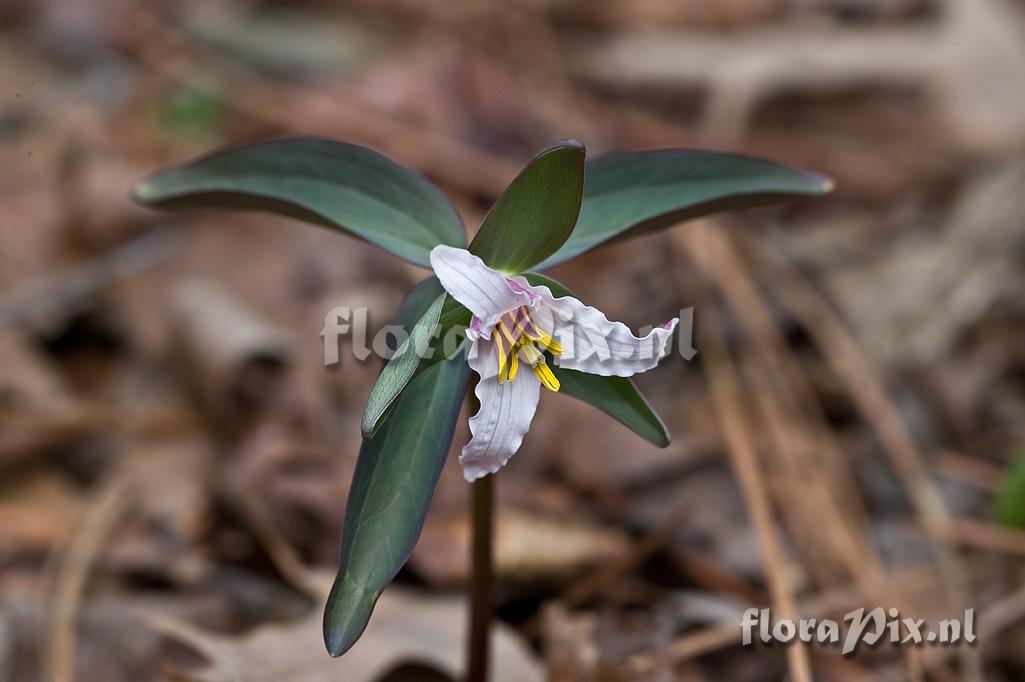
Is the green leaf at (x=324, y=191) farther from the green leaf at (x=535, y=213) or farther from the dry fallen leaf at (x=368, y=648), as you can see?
the dry fallen leaf at (x=368, y=648)

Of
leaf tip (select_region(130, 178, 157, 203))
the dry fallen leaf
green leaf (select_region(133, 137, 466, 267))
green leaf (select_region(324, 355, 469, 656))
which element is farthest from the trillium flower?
the dry fallen leaf

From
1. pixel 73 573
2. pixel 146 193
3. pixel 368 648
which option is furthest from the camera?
pixel 73 573

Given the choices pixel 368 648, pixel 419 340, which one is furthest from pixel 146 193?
pixel 368 648

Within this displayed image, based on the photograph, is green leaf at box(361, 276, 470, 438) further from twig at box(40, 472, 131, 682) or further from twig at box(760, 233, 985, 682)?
twig at box(760, 233, 985, 682)

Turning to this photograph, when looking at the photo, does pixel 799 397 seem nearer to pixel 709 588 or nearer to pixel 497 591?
pixel 709 588

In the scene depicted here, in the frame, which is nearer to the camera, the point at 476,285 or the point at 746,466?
the point at 476,285

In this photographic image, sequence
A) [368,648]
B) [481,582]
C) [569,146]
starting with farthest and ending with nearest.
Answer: [368,648]
[481,582]
[569,146]

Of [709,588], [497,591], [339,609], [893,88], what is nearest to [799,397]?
[709,588]

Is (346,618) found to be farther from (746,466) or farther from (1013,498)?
(1013,498)
